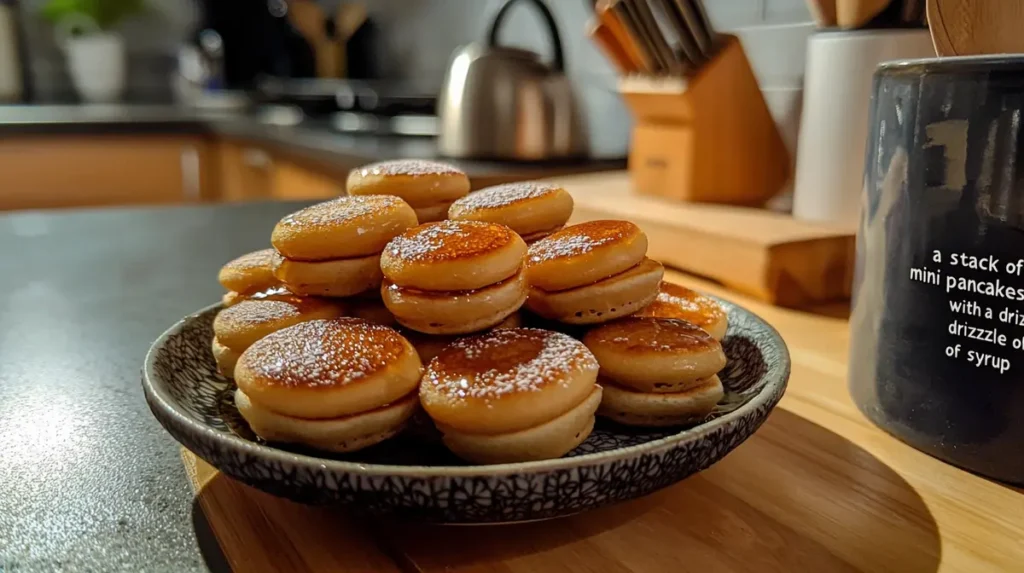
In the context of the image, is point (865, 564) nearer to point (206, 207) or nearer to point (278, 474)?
point (278, 474)

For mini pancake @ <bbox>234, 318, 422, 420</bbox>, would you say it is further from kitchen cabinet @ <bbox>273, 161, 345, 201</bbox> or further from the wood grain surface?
kitchen cabinet @ <bbox>273, 161, 345, 201</bbox>

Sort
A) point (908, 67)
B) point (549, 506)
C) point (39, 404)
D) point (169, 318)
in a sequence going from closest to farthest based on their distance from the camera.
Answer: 1. point (549, 506)
2. point (908, 67)
3. point (39, 404)
4. point (169, 318)

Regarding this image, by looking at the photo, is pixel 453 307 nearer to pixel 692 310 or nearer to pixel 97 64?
pixel 692 310

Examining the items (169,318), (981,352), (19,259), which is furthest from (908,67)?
(19,259)

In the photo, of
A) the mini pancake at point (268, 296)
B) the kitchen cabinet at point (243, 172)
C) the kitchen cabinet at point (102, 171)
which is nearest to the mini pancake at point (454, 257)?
the mini pancake at point (268, 296)

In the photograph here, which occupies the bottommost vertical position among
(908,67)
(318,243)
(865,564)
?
(865,564)

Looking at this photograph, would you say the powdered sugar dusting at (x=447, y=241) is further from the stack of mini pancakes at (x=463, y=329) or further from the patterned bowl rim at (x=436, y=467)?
the patterned bowl rim at (x=436, y=467)

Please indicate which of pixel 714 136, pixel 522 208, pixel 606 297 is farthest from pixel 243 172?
pixel 606 297
